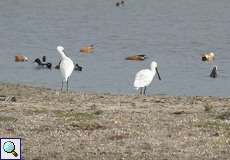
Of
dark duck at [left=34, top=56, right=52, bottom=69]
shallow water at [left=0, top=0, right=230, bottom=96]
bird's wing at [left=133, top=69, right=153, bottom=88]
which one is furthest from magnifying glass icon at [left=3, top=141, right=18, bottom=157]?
dark duck at [left=34, top=56, right=52, bottom=69]

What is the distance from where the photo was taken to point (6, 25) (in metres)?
62.4

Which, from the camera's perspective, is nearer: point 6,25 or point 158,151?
point 158,151

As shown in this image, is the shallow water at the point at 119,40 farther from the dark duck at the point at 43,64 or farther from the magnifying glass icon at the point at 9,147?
the magnifying glass icon at the point at 9,147

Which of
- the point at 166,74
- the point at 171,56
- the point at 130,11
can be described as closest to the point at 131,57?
the point at 171,56

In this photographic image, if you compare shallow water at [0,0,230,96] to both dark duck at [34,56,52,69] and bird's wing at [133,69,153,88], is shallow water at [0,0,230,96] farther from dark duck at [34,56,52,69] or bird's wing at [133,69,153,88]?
bird's wing at [133,69,153,88]

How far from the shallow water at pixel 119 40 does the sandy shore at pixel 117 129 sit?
9.66 metres

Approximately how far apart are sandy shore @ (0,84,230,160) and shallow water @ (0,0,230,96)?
966cm

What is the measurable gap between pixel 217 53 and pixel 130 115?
27738mm

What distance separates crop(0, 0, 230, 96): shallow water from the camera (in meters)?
34.8

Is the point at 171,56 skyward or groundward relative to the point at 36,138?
skyward

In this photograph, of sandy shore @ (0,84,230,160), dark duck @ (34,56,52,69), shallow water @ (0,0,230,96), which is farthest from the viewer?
dark duck @ (34,56,52,69)

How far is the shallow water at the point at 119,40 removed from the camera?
34.8 meters

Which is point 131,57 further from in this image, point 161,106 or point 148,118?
point 148,118

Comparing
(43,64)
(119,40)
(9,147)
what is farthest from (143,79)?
(119,40)
